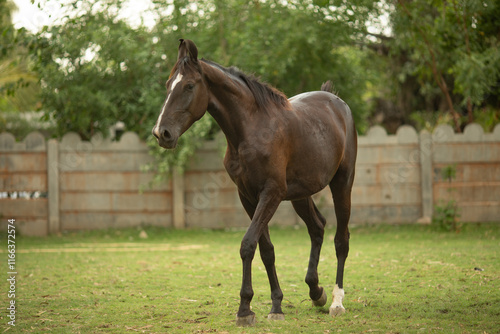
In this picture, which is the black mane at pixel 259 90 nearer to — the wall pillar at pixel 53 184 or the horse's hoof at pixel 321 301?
the horse's hoof at pixel 321 301

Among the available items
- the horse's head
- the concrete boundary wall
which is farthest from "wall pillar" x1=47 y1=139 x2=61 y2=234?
the horse's head

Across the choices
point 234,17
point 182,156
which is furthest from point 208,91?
point 234,17

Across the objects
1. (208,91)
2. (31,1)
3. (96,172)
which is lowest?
(96,172)

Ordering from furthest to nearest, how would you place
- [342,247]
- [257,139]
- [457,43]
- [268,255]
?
[457,43], [342,247], [268,255], [257,139]

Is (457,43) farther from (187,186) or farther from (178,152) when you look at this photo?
(187,186)

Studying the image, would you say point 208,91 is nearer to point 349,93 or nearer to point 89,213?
point 89,213

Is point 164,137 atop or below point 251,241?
atop

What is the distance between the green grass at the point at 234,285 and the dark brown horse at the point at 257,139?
48cm

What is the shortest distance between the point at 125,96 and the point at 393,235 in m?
6.22

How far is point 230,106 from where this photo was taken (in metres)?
4.42

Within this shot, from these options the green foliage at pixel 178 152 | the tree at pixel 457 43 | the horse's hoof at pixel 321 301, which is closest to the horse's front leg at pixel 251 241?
the horse's hoof at pixel 321 301

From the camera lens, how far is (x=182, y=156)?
1099cm

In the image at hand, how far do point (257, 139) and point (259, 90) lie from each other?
0.48m

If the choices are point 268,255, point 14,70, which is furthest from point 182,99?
point 14,70
